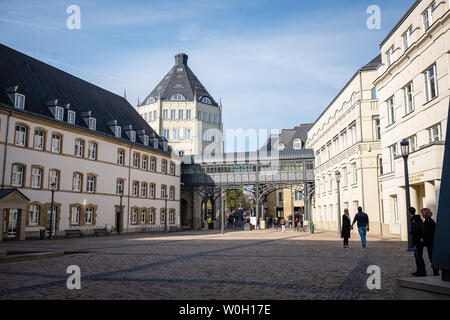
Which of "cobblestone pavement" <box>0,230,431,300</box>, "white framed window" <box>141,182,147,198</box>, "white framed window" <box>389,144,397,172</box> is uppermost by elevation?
"white framed window" <box>389,144,397,172</box>

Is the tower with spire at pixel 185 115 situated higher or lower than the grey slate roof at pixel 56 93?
higher

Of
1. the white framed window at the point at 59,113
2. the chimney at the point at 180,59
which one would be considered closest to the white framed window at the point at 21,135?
the white framed window at the point at 59,113

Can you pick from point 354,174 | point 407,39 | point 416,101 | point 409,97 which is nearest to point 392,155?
point 409,97

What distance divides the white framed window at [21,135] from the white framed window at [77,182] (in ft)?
20.1

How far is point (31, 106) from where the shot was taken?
31453mm

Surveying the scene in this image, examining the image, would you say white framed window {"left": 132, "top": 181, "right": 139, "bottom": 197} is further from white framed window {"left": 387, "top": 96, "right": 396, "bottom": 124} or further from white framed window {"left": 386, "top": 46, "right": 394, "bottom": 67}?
white framed window {"left": 386, "top": 46, "right": 394, "bottom": 67}

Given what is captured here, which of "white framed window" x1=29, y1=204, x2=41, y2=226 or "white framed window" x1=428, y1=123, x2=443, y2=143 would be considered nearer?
"white framed window" x1=428, y1=123, x2=443, y2=143

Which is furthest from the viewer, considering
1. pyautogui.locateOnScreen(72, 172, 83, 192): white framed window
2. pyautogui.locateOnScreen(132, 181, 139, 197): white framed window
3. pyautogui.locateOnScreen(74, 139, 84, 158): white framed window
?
pyautogui.locateOnScreen(132, 181, 139, 197): white framed window

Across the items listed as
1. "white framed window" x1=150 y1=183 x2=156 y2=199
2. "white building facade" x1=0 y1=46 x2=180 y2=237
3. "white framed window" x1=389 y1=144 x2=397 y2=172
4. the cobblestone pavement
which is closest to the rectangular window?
"white framed window" x1=389 y1=144 x2=397 y2=172

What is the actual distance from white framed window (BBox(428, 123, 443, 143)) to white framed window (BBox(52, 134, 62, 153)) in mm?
27250

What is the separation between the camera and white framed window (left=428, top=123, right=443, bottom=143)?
19469 millimetres

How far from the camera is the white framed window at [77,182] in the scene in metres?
35.1

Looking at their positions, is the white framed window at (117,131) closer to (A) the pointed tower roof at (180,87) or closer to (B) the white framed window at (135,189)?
(B) the white framed window at (135,189)
